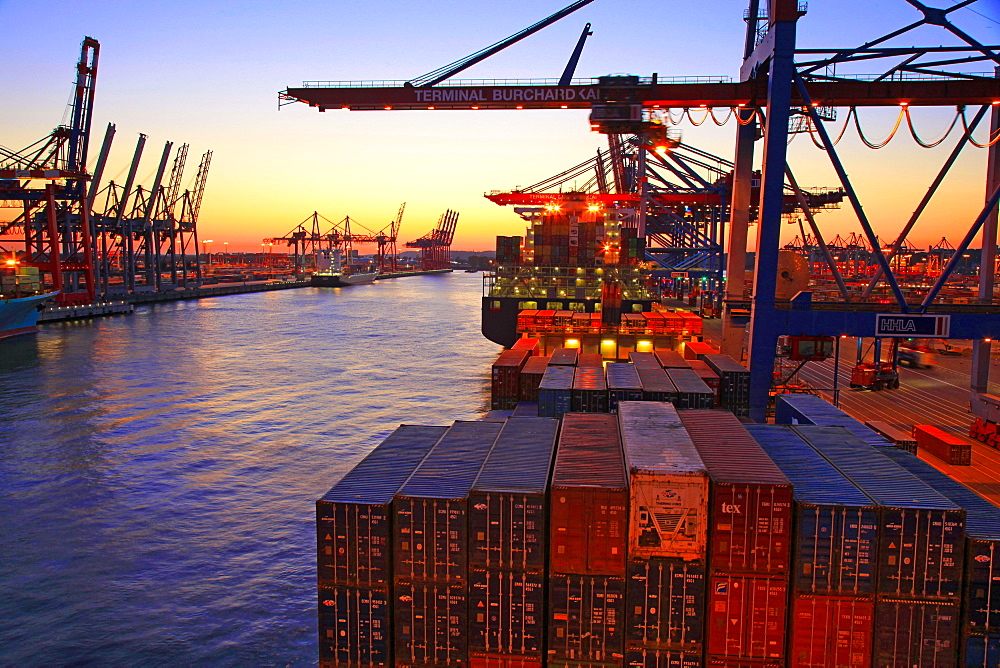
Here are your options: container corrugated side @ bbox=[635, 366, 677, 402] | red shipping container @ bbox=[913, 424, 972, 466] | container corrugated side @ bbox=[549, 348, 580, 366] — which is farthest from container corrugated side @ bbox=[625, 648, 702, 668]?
red shipping container @ bbox=[913, 424, 972, 466]

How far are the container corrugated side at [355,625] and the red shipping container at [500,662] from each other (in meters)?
1.46

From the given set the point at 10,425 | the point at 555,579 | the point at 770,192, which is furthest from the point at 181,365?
the point at 555,579

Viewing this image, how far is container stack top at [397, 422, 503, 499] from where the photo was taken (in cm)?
1109

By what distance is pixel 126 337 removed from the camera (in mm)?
69250

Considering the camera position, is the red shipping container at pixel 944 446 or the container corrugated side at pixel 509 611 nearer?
the container corrugated side at pixel 509 611

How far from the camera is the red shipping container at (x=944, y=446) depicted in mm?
24547

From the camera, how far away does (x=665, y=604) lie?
10.4 meters

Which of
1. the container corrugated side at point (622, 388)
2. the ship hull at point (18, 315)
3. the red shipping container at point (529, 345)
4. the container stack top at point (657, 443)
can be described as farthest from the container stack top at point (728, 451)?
the ship hull at point (18, 315)

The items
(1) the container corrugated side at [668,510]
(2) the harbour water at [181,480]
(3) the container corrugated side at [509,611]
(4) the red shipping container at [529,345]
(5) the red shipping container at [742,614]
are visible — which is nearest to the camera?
(1) the container corrugated side at [668,510]

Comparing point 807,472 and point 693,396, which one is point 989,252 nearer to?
point 693,396

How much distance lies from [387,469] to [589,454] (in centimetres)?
386

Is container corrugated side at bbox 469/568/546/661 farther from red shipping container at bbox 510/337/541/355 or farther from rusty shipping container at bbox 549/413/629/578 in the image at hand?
red shipping container at bbox 510/337/541/355

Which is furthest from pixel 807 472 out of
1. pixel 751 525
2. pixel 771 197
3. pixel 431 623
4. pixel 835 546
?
pixel 771 197

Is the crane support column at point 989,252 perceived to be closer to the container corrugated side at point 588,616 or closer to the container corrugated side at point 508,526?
the container corrugated side at point 588,616
